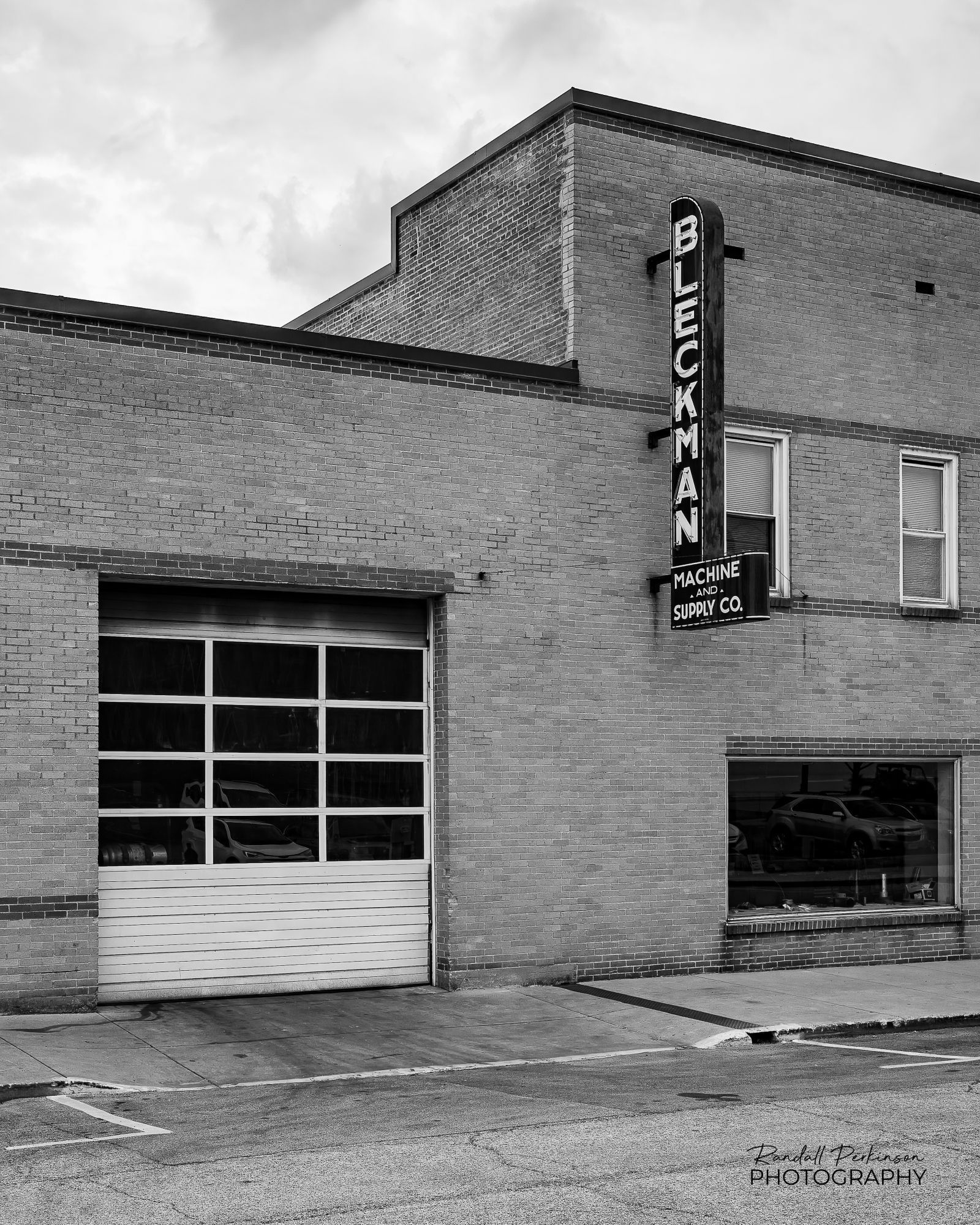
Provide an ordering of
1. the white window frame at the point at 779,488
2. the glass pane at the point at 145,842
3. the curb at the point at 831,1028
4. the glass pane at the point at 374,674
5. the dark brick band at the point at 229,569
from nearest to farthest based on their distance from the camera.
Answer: the curb at the point at 831,1028 < the dark brick band at the point at 229,569 < the glass pane at the point at 145,842 < the glass pane at the point at 374,674 < the white window frame at the point at 779,488

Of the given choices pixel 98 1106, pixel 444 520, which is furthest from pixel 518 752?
pixel 98 1106

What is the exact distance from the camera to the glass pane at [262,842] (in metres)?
14.4

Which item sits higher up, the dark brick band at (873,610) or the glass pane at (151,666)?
the dark brick band at (873,610)

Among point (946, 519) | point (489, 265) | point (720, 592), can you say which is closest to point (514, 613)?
point (720, 592)

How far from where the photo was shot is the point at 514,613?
50.6 ft

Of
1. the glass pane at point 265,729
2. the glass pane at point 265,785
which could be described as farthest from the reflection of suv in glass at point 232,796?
the glass pane at point 265,729

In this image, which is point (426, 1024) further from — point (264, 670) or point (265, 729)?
point (264, 670)

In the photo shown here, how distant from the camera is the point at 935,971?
54.8 ft

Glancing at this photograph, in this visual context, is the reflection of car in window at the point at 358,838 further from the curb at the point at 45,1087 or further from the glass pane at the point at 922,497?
the glass pane at the point at 922,497

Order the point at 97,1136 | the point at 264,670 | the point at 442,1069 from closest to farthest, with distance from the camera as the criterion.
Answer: the point at 97,1136
the point at 442,1069
the point at 264,670

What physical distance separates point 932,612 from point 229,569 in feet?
27.8

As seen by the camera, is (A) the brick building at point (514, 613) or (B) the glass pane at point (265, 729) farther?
(B) the glass pane at point (265, 729)

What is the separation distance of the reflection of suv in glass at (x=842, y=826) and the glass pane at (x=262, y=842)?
17.3 ft

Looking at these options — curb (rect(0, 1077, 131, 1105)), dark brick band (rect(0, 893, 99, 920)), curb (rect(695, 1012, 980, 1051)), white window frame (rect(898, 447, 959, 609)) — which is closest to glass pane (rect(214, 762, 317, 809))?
dark brick band (rect(0, 893, 99, 920))
